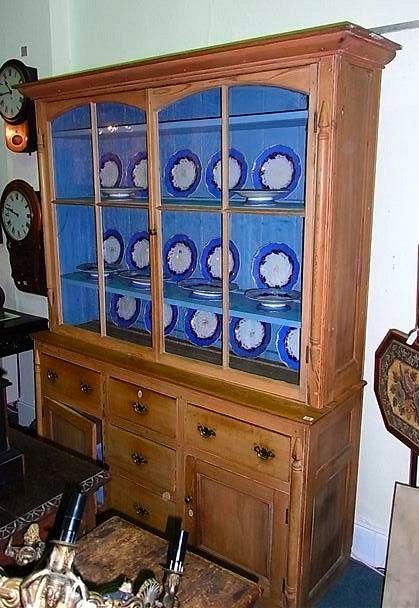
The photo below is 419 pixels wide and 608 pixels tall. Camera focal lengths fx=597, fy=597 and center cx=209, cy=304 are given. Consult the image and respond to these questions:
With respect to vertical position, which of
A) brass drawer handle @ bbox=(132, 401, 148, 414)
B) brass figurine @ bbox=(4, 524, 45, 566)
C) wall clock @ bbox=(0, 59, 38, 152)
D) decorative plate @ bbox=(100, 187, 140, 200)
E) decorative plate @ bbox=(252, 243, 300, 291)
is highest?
wall clock @ bbox=(0, 59, 38, 152)

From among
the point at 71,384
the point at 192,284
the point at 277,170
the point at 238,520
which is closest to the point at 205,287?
the point at 192,284

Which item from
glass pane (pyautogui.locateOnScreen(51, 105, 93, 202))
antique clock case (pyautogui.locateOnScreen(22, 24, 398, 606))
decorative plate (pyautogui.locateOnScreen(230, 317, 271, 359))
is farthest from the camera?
glass pane (pyautogui.locateOnScreen(51, 105, 93, 202))

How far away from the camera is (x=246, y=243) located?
2.21 metres

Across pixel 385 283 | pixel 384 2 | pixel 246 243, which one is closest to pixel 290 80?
pixel 384 2

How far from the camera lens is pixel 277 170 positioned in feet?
6.98

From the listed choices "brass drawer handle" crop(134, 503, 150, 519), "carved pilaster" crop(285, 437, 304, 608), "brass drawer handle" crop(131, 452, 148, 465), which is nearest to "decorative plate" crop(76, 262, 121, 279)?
"brass drawer handle" crop(131, 452, 148, 465)

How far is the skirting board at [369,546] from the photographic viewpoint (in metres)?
2.24

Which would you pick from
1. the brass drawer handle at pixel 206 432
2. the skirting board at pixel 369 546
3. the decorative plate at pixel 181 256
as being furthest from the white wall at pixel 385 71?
the decorative plate at pixel 181 256

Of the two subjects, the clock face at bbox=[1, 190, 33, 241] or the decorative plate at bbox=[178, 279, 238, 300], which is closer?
the decorative plate at bbox=[178, 279, 238, 300]

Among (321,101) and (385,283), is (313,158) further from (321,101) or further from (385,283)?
(385,283)

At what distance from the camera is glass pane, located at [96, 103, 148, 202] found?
88.4 inches

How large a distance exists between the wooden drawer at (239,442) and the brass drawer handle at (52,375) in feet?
2.48

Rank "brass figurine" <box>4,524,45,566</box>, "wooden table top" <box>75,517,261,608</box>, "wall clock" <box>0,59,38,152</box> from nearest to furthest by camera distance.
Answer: "brass figurine" <box>4,524,45,566</box>
"wooden table top" <box>75,517,261,608</box>
"wall clock" <box>0,59,38,152</box>

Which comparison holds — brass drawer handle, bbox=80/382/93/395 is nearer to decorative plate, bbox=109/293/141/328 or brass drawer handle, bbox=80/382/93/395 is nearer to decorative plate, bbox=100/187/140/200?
decorative plate, bbox=109/293/141/328
